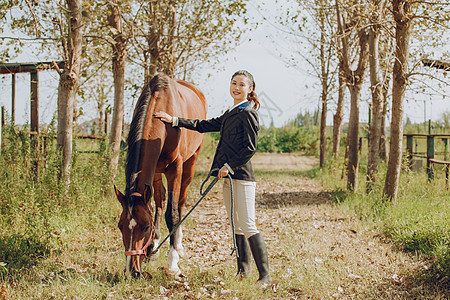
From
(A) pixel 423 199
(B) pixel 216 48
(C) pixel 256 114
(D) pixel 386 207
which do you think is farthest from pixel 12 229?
(B) pixel 216 48

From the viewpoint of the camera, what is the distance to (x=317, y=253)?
4199mm

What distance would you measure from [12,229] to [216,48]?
7.03 metres

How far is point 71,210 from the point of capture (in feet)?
15.7

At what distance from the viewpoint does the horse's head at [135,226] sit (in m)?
3.09

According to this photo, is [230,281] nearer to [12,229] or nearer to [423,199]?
[12,229]

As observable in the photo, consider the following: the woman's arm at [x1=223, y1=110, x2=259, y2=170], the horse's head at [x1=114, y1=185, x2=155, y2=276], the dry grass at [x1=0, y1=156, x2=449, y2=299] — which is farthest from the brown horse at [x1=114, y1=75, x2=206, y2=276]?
the woman's arm at [x1=223, y1=110, x2=259, y2=170]

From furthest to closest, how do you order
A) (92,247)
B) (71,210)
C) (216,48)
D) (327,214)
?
1. (216,48)
2. (327,214)
3. (71,210)
4. (92,247)

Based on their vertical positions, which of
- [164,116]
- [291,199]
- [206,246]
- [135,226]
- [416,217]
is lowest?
[206,246]

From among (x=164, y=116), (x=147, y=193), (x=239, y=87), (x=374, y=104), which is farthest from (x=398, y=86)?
(x=147, y=193)

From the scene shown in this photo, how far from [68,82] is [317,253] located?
3922mm

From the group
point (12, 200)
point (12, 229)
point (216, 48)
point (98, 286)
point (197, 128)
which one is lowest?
point (98, 286)

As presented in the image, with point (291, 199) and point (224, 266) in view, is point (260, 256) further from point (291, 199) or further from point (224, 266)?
point (291, 199)

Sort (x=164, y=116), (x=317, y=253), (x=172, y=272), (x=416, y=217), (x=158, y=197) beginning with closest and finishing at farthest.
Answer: (x=172, y=272)
(x=164, y=116)
(x=317, y=253)
(x=158, y=197)
(x=416, y=217)

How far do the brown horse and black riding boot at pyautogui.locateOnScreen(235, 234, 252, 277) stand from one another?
700mm
